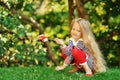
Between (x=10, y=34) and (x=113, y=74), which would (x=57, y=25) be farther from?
(x=113, y=74)

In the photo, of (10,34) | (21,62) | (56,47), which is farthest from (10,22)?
(56,47)

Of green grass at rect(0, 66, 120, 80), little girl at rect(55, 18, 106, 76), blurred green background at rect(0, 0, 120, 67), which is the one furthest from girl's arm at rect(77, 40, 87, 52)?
blurred green background at rect(0, 0, 120, 67)

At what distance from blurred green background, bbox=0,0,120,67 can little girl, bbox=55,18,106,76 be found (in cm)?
194

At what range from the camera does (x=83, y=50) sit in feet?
23.1

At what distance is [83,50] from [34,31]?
5.25 metres

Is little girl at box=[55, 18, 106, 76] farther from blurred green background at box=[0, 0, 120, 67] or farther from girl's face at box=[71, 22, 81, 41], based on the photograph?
blurred green background at box=[0, 0, 120, 67]

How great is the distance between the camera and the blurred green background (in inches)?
355

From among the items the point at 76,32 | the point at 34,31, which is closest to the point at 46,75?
the point at 76,32

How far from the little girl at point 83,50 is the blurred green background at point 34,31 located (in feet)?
6.36

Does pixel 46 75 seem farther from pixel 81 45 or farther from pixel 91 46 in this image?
pixel 91 46

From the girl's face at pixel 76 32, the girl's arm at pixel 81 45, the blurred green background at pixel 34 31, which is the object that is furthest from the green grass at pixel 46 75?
the blurred green background at pixel 34 31

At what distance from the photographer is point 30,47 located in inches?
381

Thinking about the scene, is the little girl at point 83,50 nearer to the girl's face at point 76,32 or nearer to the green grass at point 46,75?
the girl's face at point 76,32

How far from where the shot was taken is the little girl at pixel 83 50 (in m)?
6.97
